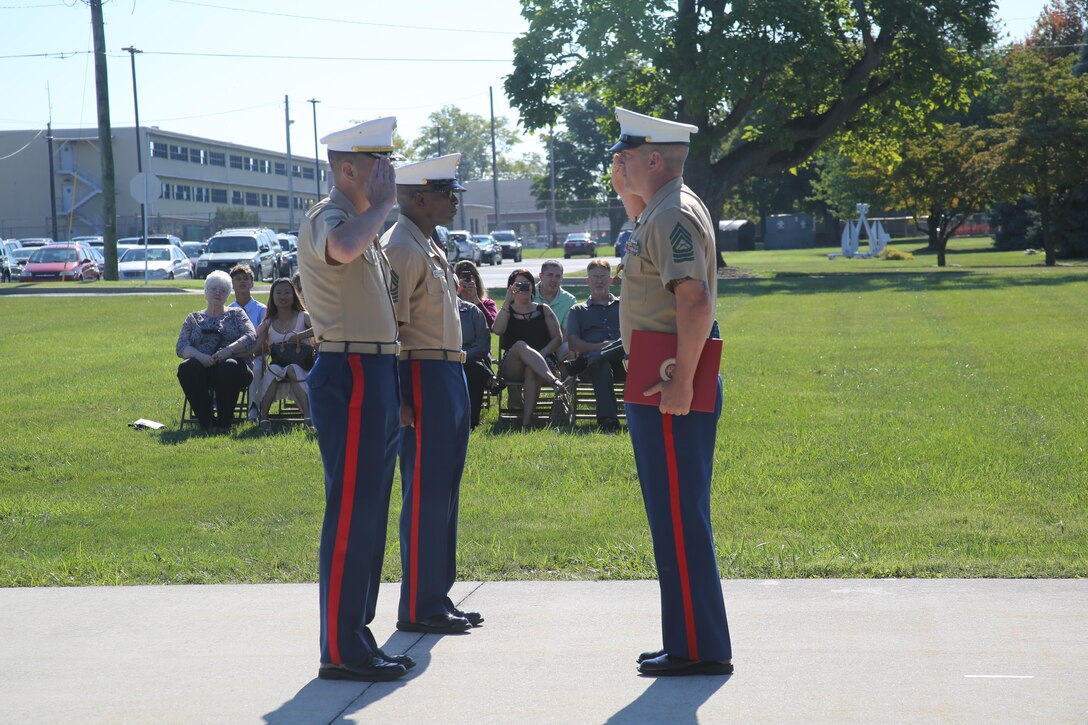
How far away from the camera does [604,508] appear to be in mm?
7480

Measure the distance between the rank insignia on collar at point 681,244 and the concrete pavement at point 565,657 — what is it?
1.53 metres

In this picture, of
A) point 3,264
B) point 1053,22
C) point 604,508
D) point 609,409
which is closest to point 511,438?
point 609,409

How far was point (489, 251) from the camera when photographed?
212 feet

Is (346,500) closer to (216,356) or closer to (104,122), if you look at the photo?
(216,356)

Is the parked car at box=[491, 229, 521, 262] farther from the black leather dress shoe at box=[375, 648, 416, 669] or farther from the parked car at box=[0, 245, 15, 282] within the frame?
the black leather dress shoe at box=[375, 648, 416, 669]

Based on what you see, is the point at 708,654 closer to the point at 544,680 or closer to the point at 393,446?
the point at 544,680

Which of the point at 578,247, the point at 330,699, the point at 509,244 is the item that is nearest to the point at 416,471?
the point at 330,699

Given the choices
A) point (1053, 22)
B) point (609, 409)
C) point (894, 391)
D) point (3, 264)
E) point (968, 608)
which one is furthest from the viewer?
point (1053, 22)

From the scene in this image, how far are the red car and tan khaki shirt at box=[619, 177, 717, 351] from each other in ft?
128

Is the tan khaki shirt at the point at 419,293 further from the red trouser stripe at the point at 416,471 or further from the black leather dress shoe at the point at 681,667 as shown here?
the black leather dress shoe at the point at 681,667

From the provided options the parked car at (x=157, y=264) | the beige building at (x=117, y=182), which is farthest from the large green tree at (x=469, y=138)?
the parked car at (x=157, y=264)

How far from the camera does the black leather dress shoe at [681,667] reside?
4426 mm

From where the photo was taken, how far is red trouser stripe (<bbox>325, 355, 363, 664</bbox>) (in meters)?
4.40

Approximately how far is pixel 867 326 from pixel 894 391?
8.75 meters
